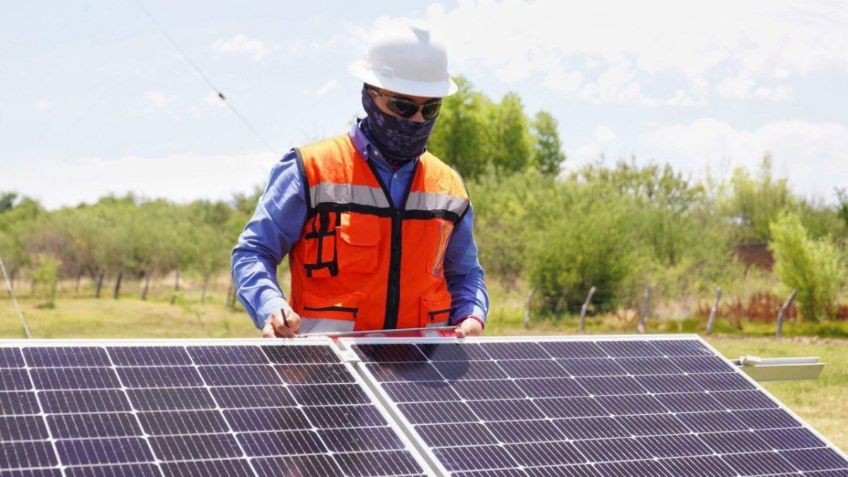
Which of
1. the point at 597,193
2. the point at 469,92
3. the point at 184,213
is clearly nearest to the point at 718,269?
the point at 597,193

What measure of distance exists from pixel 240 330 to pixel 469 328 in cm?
3589

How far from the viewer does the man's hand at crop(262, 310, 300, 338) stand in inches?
207

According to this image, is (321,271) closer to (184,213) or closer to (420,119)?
(420,119)

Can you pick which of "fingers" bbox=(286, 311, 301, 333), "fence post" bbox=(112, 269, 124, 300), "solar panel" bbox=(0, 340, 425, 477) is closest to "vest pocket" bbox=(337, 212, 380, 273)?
"fingers" bbox=(286, 311, 301, 333)

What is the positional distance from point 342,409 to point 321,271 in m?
1.24

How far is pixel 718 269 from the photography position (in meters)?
48.3

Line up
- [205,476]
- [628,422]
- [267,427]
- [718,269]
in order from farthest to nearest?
1. [718,269]
2. [628,422]
3. [267,427]
4. [205,476]

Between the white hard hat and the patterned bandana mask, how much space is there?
175mm

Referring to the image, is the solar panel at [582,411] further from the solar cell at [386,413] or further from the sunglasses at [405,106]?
the sunglasses at [405,106]

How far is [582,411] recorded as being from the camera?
5113 mm

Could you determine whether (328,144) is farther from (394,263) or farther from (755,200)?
(755,200)

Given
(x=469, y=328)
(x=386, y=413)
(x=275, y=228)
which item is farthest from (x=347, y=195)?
(x=386, y=413)

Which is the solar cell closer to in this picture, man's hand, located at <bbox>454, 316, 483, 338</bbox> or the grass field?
man's hand, located at <bbox>454, 316, 483, 338</bbox>

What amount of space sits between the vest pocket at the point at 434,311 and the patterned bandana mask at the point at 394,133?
727 mm
